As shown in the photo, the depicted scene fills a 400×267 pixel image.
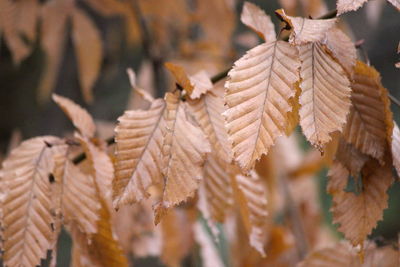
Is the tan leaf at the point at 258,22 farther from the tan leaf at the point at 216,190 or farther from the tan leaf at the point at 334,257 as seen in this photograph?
the tan leaf at the point at 334,257

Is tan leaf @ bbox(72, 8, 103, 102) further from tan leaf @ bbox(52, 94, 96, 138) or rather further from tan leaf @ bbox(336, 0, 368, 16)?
tan leaf @ bbox(336, 0, 368, 16)

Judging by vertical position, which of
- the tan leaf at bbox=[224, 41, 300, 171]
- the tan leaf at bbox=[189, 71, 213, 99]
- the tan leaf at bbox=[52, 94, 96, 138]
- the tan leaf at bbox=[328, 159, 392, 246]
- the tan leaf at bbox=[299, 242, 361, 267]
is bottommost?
the tan leaf at bbox=[299, 242, 361, 267]

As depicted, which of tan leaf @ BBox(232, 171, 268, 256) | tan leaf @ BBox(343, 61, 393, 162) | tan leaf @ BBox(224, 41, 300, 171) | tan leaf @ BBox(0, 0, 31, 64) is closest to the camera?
tan leaf @ BBox(224, 41, 300, 171)

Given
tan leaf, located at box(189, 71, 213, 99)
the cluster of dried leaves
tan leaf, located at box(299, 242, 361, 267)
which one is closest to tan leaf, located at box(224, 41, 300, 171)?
the cluster of dried leaves

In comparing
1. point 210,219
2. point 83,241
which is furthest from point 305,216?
point 83,241

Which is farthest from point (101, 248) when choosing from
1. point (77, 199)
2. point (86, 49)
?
point (86, 49)

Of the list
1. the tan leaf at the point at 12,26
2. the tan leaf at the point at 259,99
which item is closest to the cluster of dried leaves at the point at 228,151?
the tan leaf at the point at 259,99

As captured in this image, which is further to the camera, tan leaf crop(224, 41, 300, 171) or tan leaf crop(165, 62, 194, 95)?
tan leaf crop(165, 62, 194, 95)
